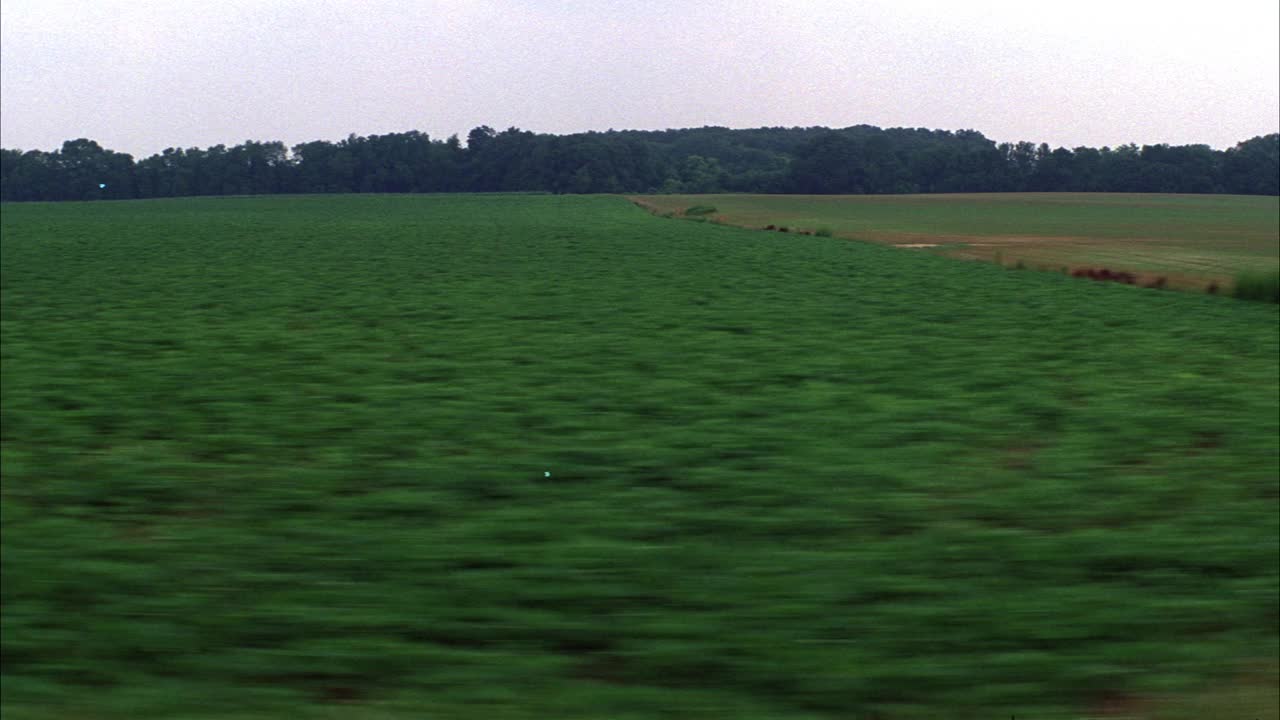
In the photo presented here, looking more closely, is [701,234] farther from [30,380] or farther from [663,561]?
[663,561]

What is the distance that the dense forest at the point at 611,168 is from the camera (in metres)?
128

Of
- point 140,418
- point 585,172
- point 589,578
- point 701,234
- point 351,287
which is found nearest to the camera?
point 589,578

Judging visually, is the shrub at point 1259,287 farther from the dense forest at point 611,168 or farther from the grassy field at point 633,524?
the dense forest at point 611,168

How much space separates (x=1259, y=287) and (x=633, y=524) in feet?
68.0

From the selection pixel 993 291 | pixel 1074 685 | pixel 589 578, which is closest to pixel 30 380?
pixel 589 578

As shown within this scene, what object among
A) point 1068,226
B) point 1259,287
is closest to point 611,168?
point 1068,226

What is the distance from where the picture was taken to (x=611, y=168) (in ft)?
496

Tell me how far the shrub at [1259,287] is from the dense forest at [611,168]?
354ft

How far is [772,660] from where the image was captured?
527 centimetres

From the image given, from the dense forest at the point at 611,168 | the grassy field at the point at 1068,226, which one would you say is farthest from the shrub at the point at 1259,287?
the dense forest at the point at 611,168

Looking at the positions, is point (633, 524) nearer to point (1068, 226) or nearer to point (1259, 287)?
point (1259, 287)

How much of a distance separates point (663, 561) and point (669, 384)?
534 centimetres

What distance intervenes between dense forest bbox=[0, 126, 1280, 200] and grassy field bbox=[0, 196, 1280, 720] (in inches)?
4798

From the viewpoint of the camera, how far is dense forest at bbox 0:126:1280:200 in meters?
128
